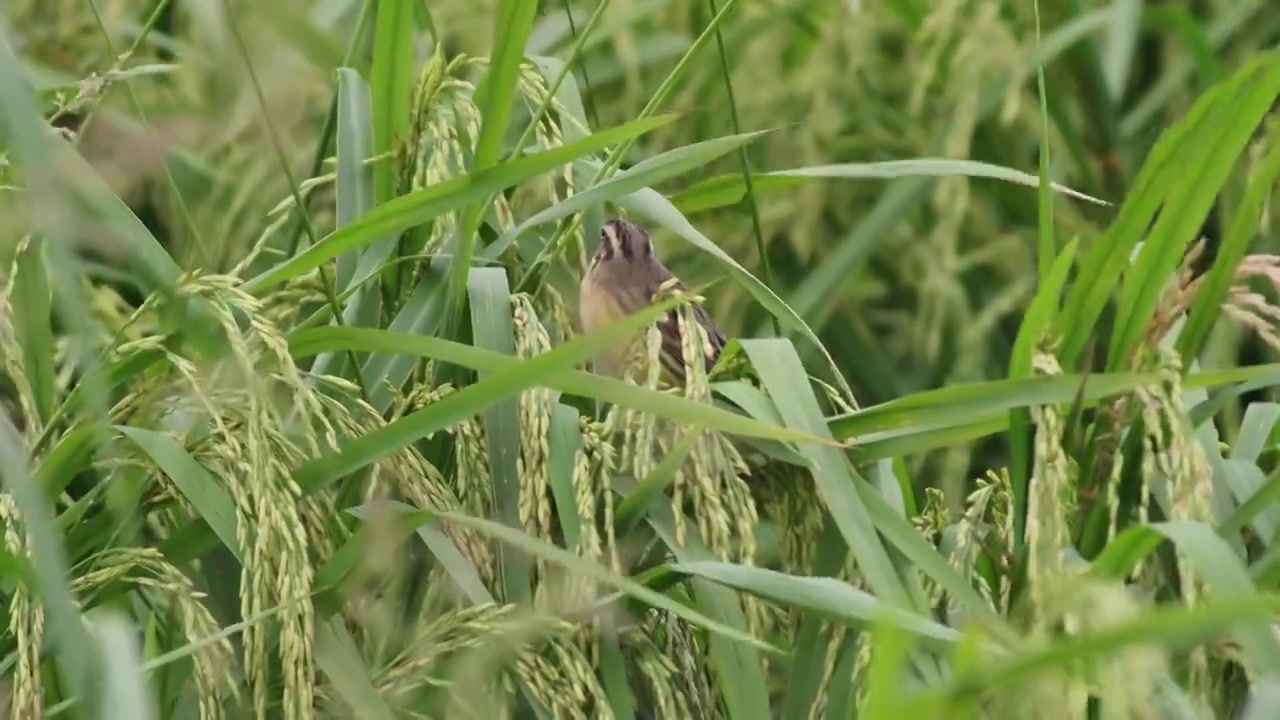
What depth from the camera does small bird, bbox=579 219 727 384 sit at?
176 centimetres

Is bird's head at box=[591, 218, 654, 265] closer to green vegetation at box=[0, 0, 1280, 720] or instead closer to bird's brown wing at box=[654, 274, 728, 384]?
bird's brown wing at box=[654, 274, 728, 384]

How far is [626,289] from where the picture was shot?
2078 millimetres

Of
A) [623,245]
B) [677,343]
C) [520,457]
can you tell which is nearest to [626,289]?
[623,245]

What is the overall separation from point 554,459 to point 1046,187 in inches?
15.7

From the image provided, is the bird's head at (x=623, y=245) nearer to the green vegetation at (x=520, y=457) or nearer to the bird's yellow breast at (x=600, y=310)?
the bird's yellow breast at (x=600, y=310)

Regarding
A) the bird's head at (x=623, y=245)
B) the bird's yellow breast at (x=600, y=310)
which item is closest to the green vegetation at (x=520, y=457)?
the bird's yellow breast at (x=600, y=310)

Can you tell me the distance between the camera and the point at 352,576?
1.27 m

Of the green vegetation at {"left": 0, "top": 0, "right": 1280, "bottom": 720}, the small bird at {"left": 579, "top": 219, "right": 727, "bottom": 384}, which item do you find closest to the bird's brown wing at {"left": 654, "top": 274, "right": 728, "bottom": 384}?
the small bird at {"left": 579, "top": 219, "right": 727, "bottom": 384}

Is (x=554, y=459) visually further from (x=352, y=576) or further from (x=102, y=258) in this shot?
(x=102, y=258)

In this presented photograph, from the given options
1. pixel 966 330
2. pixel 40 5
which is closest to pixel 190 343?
pixel 966 330

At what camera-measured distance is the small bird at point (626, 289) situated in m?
1.76

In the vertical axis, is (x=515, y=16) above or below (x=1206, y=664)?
above

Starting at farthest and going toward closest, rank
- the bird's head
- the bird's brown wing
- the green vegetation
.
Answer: the bird's head < the bird's brown wing < the green vegetation

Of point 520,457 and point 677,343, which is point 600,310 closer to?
point 677,343
